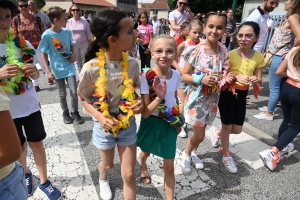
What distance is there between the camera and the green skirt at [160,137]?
2042 mm

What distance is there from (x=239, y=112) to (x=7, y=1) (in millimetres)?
2640

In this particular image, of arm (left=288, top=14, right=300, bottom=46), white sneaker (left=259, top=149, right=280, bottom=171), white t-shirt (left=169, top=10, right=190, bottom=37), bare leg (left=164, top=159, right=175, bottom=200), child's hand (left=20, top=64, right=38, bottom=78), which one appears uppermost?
white t-shirt (left=169, top=10, right=190, bottom=37)

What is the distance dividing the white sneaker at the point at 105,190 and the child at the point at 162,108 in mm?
625

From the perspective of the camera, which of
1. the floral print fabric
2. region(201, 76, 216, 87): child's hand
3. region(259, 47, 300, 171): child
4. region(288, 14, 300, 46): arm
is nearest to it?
region(201, 76, 216, 87): child's hand

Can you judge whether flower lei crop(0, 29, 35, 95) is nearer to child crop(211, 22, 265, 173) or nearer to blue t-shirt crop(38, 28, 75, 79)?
blue t-shirt crop(38, 28, 75, 79)

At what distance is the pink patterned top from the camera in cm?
381

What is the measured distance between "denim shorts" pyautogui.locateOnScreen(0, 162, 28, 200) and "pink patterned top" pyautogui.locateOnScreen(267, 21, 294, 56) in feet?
13.9

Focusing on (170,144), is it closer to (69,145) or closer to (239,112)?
(239,112)

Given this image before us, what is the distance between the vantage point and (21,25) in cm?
489

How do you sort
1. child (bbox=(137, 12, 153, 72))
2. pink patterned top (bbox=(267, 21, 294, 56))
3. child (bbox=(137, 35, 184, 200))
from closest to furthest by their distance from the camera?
1. child (bbox=(137, 35, 184, 200))
2. pink patterned top (bbox=(267, 21, 294, 56))
3. child (bbox=(137, 12, 153, 72))

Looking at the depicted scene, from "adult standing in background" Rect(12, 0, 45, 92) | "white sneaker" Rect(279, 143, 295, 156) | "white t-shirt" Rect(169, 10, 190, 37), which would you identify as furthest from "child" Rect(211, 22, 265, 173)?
"adult standing in background" Rect(12, 0, 45, 92)

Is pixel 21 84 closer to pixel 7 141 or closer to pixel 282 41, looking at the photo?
pixel 7 141

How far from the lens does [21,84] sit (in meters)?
2.06

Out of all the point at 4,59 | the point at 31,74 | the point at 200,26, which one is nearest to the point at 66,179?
the point at 31,74
